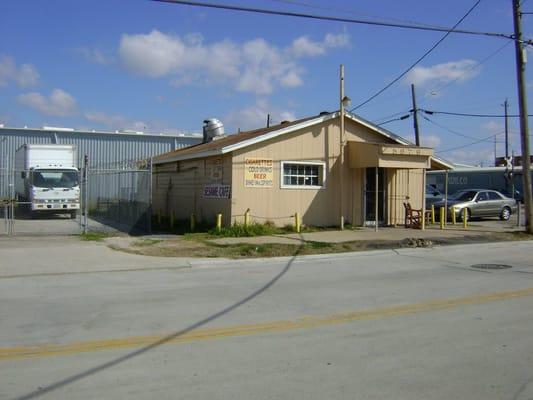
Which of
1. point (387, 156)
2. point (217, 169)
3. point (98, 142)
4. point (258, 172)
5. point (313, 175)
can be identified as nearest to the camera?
point (258, 172)

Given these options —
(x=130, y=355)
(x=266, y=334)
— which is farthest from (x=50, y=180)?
(x=130, y=355)

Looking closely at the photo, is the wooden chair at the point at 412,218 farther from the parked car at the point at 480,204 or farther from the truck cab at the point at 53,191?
the truck cab at the point at 53,191

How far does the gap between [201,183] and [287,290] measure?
12.6m

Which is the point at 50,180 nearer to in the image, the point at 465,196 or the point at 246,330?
the point at 465,196

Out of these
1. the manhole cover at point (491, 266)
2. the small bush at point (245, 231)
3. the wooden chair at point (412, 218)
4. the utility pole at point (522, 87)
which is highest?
the utility pole at point (522, 87)

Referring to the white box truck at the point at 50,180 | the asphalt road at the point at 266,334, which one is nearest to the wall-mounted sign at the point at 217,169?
the white box truck at the point at 50,180

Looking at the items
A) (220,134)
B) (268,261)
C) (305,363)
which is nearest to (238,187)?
(268,261)

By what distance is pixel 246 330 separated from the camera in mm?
6910

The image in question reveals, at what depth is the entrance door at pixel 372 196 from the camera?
21609 mm

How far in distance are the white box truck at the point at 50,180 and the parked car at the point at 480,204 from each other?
16313 mm

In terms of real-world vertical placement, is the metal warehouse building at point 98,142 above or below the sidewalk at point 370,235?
above

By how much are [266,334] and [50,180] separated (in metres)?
21.1

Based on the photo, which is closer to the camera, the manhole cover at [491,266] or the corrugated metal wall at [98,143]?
the manhole cover at [491,266]

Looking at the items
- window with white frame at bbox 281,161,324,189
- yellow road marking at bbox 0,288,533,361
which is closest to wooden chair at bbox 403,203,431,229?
window with white frame at bbox 281,161,324,189
